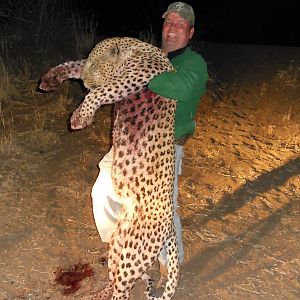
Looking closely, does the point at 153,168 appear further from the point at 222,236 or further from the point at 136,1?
the point at 136,1

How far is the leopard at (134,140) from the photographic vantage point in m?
2.39

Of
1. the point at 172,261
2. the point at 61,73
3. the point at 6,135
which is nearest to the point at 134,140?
the point at 61,73

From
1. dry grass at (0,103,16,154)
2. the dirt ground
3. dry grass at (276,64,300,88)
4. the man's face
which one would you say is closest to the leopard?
the man's face

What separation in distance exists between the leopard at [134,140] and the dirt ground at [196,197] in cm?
81

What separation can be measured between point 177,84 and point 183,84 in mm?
40

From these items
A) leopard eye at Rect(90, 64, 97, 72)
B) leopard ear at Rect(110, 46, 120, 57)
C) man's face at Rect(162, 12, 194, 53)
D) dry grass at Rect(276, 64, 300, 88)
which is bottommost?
dry grass at Rect(276, 64, 300, 88)

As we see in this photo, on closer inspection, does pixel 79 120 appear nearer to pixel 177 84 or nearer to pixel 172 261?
pixel 177 84

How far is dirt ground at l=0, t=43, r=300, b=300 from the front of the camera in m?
3.55

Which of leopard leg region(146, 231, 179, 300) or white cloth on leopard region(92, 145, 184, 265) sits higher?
white cloth on leopard region(92, 145, 184, 265)

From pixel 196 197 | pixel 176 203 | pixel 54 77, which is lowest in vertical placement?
pixel 196 197

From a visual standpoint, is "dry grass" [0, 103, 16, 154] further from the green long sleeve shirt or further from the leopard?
the green long sleeve shirt

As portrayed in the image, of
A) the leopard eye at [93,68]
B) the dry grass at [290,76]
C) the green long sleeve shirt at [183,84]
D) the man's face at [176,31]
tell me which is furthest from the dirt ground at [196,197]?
the man's face at [176,31]

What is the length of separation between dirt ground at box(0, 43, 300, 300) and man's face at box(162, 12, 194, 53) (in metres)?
1.59

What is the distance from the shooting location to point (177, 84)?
7.84 feet
